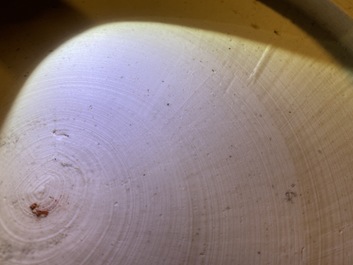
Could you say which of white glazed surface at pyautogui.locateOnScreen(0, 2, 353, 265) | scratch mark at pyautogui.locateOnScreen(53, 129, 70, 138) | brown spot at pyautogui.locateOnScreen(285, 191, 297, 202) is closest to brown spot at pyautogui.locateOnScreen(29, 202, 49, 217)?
white glazed surface at pyautogui.locateOnScreen(0, 2, 353, 265)

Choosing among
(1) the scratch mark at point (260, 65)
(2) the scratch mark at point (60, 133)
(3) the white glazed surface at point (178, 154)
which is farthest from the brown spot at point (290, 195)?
(2) the scratch mark at point (60, 133)

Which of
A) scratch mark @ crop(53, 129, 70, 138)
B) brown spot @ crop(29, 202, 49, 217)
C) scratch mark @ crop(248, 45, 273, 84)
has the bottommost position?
brown spot @ crop(29, 202, 49, 217)

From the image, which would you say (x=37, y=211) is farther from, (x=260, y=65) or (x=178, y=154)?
(x=260, y=65)

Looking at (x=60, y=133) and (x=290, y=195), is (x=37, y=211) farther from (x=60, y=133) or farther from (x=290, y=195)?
(x=290, y=195)

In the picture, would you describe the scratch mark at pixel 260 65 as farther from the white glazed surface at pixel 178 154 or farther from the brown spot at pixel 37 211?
the brown spot at pixel 37 211

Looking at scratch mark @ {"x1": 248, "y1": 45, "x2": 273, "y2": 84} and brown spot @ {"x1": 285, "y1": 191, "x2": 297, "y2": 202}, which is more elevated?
scratch mark @ {"x1": 248, "y1": 45, "x2": 273, "y2": 84}

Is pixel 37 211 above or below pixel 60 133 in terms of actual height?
below

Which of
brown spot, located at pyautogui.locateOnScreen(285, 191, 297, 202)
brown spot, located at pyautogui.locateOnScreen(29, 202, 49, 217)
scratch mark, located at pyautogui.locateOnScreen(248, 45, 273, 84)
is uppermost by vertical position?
scratch mark, located at pyautogui.locateOnScreen(248, 45, 273, 84)

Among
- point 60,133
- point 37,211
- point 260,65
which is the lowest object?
point 37,211

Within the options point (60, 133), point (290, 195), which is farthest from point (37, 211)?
point (290, 195)

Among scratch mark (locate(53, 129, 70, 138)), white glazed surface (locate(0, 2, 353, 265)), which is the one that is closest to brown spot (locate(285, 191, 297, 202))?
white glazed surface (locate(0, 2, 353, 265))

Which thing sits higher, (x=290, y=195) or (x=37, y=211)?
(x=290, y=195)

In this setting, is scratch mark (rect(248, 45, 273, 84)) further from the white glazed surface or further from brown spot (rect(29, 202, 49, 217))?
brown spot (rect(29, 202, 49, 217))
